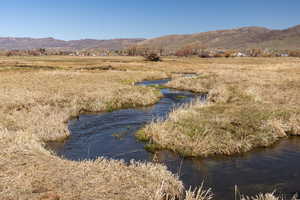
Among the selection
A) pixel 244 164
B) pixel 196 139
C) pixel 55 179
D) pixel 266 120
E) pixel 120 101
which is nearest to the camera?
pixel 55 179

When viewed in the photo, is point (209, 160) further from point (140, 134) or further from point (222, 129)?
point (140, 134)

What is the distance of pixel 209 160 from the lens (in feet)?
49.5

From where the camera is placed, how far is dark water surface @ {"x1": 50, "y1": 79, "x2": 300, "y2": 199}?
39.9ft

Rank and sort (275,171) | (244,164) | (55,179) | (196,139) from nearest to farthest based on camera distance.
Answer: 1. (55,179)
2. (275,171)
3. (244,164)
4. (196,139)

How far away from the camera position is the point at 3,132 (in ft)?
50.0

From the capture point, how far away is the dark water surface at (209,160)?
12.2 meters

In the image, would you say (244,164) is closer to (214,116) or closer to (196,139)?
(196,139)

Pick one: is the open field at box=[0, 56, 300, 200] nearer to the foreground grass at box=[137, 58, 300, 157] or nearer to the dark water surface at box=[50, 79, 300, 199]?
the foreground grass at box=[137, 58, 300, 157]

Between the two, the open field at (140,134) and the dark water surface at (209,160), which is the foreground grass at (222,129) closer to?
the open field at (140,134)

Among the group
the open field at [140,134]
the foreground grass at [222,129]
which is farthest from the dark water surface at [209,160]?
the open field at [140,134]

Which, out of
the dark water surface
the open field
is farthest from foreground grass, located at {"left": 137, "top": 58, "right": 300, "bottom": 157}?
the dark water surface

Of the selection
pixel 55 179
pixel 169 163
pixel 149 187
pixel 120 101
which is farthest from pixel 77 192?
pixel 120 101

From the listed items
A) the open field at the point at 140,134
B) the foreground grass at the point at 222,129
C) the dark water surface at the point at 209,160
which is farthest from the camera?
the foreground grass at the point at 222,129

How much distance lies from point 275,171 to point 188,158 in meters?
4.28
